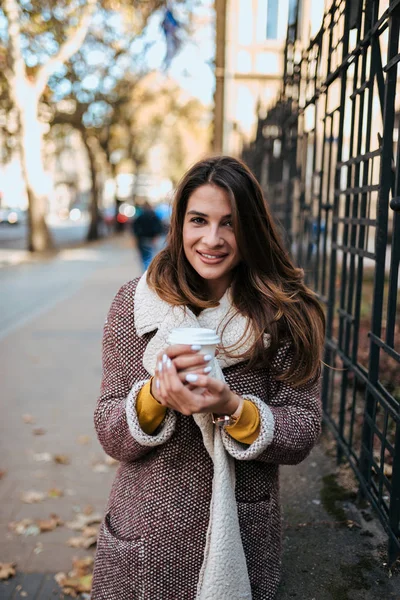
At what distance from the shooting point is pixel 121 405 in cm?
184

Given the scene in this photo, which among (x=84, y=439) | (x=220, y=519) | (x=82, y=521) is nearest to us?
(x=220, y=519)

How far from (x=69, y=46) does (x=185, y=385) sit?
54.8 feet

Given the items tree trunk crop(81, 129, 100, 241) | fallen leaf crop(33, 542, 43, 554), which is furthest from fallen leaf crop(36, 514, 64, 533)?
tree trunk crop(81, 129, 100, 241)

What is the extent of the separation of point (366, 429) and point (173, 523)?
1.18 meters

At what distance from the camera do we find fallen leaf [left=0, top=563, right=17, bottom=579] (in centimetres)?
315

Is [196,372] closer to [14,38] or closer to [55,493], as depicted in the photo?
[55,493]

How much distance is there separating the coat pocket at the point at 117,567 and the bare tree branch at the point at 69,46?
15.9m

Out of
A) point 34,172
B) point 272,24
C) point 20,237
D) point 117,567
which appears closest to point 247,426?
point 117,567

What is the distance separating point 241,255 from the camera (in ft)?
6.48

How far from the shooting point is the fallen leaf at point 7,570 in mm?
3150

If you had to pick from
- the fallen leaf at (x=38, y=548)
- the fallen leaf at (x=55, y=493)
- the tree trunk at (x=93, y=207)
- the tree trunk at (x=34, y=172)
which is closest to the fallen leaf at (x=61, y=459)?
the fallen leaf at (x=55, y=493)

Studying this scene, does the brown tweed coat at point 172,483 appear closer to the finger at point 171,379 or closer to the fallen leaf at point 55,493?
the finger at point 171,379

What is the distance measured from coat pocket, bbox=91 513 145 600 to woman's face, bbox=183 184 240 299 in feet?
2.92

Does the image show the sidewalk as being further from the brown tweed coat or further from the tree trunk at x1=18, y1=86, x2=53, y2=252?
the tree trunk at x1=18, y1=86, x2=53, y2=252
